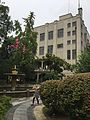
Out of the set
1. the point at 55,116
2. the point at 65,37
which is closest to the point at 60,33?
the point at 65,37

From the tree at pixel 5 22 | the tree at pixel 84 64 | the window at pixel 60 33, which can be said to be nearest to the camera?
the tree at pixel 84 64

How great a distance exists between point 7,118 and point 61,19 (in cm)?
4728

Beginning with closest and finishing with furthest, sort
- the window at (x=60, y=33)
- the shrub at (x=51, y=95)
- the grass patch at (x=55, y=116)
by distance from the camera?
the shrub at (x=51, y=95) → the grass patch at (x=55, y=116) → the window at (x=60, y=33)

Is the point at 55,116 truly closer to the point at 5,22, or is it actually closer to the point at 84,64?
the point at 84,64

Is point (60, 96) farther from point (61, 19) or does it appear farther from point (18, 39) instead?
point (61, 19)

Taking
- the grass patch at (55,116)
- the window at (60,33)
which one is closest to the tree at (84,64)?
the grass patch at (55,116)

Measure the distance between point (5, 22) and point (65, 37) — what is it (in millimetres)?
17910

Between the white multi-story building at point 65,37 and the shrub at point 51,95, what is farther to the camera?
the white multi-story building at point 65,37

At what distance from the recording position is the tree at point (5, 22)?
44.4 m

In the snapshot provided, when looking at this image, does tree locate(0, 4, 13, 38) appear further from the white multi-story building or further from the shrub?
the shrub

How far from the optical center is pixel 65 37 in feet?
200

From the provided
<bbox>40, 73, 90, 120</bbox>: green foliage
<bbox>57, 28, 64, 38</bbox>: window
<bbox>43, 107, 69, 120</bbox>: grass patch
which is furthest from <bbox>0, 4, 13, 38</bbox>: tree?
<bbox>40, 73, 90, 120</bbox>: green foliage

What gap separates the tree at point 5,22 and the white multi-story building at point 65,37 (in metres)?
15.7

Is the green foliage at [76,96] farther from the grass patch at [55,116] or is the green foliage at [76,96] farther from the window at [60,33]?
the window at [60,33]
